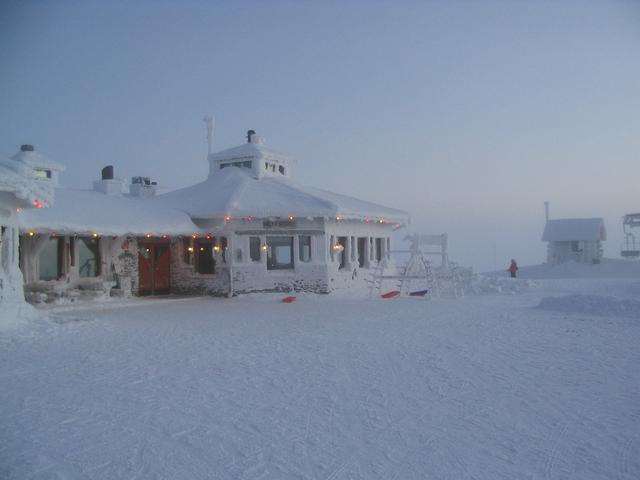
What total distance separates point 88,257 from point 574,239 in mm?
33644

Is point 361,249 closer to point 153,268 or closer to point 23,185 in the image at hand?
point 153,268

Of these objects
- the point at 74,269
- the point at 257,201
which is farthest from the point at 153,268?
the point at 257,201

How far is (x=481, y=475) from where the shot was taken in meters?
4.75

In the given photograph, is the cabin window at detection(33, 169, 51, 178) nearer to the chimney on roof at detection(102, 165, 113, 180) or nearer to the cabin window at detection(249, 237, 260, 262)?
the chimney on roof at detection(102, 165, 113, 180)

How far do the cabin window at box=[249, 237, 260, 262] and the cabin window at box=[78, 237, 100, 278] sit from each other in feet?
17.3

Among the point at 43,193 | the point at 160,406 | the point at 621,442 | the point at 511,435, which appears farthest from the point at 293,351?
the point at 43,193

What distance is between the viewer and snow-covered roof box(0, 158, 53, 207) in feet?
39.4

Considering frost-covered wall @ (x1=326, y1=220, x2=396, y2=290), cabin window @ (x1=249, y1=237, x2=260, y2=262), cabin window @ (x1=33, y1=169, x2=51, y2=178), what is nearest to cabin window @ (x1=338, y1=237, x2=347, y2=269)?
frost-covered wall @ (x1=326, y1=220, x2=396, y2=290)

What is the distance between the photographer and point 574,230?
40.9 m

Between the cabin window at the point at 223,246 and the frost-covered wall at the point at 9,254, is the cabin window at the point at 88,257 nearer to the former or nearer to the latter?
the cabin window at the point at 223,246

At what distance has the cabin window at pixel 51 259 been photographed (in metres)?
18.0

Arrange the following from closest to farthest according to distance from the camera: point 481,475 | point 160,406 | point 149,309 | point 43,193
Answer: point 481,475 → point 160,406 → point 43,193 → point 149,309

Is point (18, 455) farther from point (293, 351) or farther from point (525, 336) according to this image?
point (525, 336)

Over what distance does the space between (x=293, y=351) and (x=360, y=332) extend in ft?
7.88
